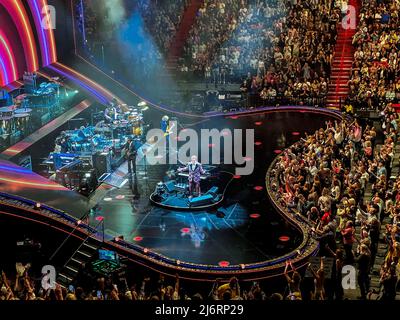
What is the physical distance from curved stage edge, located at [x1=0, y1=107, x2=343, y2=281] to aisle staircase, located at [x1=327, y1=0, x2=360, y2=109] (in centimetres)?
904

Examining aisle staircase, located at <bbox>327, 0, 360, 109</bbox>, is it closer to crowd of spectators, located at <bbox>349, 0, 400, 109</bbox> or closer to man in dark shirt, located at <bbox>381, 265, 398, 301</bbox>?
crowd of spectators, located at <bbox>349, 0, 400, 109</bbox>

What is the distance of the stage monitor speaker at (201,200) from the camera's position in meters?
15.9

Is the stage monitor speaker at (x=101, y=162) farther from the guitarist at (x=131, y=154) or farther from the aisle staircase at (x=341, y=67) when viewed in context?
the aisle staircase at (x=341, y=67)

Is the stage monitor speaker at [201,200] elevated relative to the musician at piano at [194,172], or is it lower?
lower

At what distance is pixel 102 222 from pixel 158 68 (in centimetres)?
1266

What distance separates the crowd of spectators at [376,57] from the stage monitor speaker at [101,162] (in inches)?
340

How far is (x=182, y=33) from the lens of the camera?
27.2 meters

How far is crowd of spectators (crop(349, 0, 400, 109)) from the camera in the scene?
21.5 metres

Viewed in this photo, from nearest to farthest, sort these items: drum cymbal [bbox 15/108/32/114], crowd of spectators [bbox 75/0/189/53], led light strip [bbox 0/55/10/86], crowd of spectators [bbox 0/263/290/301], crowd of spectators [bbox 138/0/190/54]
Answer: crowd of spectators [bbox 0/263/290/301] → drum cymbal [bbox 15/108/32/114] → led light strip [bbox 0/55/10/86] → crowd of spectators [bbox 75/0/189/53] → crowd of spectators [bbox 138/0/190/54]

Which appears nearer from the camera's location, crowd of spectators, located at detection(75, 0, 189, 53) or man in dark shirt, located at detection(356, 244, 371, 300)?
man in dark shirt, located at detection(356, 244, 371, 300)

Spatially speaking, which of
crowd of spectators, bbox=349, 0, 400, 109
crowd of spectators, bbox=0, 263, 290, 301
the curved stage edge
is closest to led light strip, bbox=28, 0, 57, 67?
the curved stage edge

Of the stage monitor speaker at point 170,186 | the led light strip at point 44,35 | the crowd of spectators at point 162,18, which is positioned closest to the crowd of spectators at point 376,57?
the crowd of spectators at point 162,18

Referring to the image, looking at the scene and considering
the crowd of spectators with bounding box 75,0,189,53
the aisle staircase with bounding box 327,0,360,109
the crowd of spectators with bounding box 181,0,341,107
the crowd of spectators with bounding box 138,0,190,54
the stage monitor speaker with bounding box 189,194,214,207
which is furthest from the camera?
the crowd of spectators with bounding box 138,0,190,54

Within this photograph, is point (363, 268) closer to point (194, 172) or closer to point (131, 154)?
point (194, 172)
